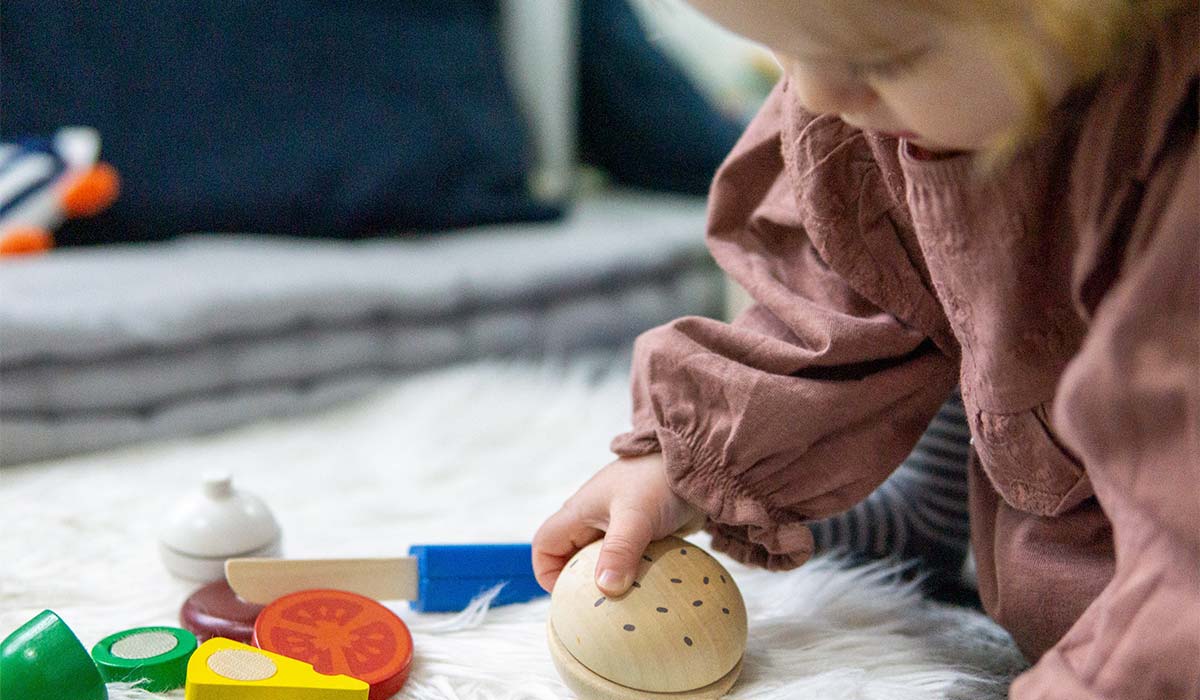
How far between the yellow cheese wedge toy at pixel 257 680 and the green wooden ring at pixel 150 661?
0.11 ft

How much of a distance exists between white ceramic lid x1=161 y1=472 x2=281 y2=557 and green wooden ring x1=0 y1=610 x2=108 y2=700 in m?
0.14

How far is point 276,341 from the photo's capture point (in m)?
0.94

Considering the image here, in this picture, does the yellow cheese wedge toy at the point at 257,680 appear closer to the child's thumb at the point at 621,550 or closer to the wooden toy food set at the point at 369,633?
the wooden toy food set at the point at 369,633

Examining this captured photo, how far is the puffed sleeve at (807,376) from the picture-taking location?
54cm

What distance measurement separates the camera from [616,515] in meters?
0.53

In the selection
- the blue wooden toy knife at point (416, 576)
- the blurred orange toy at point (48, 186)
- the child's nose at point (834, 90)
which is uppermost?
the child's nose at point (834, 90)

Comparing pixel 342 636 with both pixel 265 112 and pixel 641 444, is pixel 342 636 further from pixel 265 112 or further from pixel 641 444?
pixel 265 112

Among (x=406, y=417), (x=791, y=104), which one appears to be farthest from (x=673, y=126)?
(x=791, y=104)

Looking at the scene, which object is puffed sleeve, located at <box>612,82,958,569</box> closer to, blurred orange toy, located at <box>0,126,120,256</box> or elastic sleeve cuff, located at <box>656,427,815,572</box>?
elastic sleeve cuff, located at <box>656,427,815,572</box>

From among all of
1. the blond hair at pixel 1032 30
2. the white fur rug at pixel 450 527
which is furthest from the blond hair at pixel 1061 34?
the white fur rug at pixel 450 527

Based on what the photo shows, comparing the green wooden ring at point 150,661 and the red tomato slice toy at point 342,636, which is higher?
the green wooden ring at point 150,661

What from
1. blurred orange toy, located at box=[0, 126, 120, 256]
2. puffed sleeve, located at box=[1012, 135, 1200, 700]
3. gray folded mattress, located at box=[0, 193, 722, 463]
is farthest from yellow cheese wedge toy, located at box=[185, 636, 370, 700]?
blurred orange toy, located at box=[0, 126, 120, 256]

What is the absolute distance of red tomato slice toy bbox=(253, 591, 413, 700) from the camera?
0.51 meters

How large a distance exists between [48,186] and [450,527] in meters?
0.54
